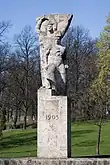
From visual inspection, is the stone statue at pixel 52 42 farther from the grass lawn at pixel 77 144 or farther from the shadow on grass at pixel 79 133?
the shadow on grass at pixel 79 133

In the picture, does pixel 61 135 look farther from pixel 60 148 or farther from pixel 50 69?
pixel 50 69

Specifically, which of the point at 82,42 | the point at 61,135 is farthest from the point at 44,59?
the point at 82,42

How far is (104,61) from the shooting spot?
139ft

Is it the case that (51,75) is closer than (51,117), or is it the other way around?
(51,117)

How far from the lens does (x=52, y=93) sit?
37.7ft

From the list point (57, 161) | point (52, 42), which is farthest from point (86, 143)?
point (57, 161)

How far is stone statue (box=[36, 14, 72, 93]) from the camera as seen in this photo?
38.5ft

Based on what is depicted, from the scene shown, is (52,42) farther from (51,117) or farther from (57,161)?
(57,161)

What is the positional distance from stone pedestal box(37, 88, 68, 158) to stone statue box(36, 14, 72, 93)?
1.83 ft

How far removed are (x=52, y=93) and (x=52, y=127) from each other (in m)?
0.92

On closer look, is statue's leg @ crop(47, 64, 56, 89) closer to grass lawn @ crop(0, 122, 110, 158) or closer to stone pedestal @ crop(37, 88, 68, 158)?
stone pedestal @ crop(37, 88, 68, 158)

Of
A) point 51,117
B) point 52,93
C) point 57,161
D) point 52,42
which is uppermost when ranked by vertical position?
point 52,42

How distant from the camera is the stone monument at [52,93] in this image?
11.2 m

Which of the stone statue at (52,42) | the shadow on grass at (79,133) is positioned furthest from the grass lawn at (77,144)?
the stone statue at (52,42)
